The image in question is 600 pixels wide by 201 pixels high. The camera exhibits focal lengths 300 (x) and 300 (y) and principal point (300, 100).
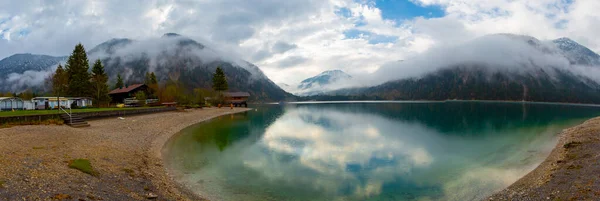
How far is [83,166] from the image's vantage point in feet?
51.7

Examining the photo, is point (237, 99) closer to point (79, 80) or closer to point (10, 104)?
point (79, 80)

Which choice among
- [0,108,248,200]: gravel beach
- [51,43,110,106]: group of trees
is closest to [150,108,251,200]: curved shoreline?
[0,108,248,200]: gravel beach

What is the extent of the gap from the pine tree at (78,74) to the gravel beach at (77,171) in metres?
48.3

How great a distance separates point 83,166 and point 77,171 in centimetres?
90

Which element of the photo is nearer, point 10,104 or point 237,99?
point 10,104

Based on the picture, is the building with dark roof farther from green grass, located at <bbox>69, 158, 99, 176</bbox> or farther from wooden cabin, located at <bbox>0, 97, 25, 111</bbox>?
green grass, located at <bbox>69, 158, 99, 176</bbox>

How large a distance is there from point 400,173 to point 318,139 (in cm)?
1739

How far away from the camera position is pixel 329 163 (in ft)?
81.7

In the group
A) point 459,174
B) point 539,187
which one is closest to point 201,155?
point 459,174

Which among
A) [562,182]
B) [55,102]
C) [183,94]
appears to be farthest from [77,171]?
[183,94]

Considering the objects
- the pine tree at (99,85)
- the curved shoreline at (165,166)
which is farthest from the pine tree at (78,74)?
the curved shoreline at (165,166)

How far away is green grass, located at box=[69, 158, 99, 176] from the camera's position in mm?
15266

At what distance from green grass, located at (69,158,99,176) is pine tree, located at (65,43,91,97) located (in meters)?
61.8

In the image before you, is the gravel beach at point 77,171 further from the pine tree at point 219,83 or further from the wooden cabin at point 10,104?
the pine tree at point 219,83
